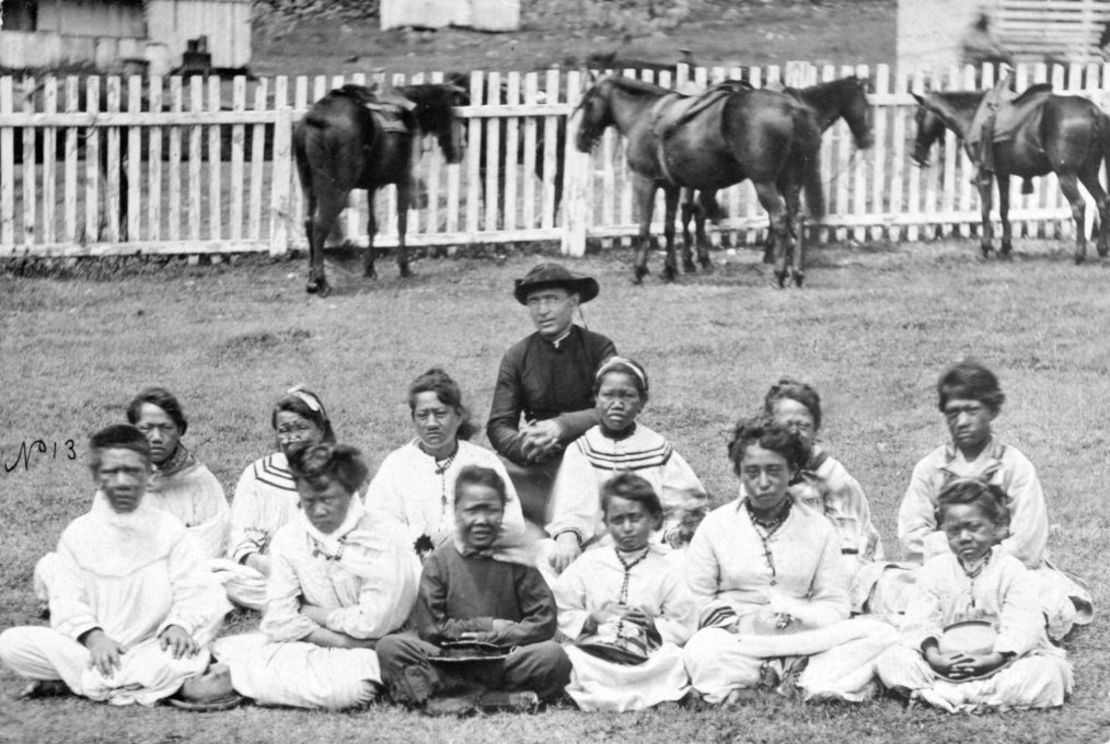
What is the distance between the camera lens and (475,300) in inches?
460

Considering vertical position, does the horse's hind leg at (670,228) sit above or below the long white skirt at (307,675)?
above

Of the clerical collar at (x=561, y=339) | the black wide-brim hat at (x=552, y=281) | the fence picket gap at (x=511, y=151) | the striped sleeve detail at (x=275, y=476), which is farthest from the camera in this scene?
the fence picket gap at (x=511, y=151)

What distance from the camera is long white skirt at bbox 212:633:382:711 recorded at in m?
5.46

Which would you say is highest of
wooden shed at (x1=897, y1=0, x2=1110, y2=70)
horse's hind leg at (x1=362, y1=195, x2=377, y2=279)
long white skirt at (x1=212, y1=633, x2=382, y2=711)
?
wooden shed at (x1=897, y1=0, x2=1110, y2=70)

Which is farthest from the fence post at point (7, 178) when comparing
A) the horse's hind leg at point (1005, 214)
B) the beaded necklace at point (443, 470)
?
the horse's hind leg at point (1005, 214)

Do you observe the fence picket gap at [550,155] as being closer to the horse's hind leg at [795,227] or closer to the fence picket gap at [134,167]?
the horse's hind leg at [795,227]

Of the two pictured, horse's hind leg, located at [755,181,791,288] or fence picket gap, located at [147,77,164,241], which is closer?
horse's hind leg, located at [755,181,791,288]

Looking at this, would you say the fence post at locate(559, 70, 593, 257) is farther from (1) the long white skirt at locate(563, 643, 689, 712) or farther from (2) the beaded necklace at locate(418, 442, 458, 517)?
(1) the long white skirt at locate(563, 643, 689, 712)

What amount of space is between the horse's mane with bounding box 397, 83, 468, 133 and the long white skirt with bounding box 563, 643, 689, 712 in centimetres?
753

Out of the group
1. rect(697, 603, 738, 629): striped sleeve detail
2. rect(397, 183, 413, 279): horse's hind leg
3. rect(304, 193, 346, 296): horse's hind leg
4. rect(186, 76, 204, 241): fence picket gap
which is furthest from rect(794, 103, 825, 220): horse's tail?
rect(697, 603, 738, 629): striped sleeve detail

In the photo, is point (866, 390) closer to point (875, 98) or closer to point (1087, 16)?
point (875, 98)

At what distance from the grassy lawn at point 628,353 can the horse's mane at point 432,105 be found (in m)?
1.10

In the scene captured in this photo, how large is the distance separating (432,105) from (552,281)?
5822mm

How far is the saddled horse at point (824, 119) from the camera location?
40.7 ft
